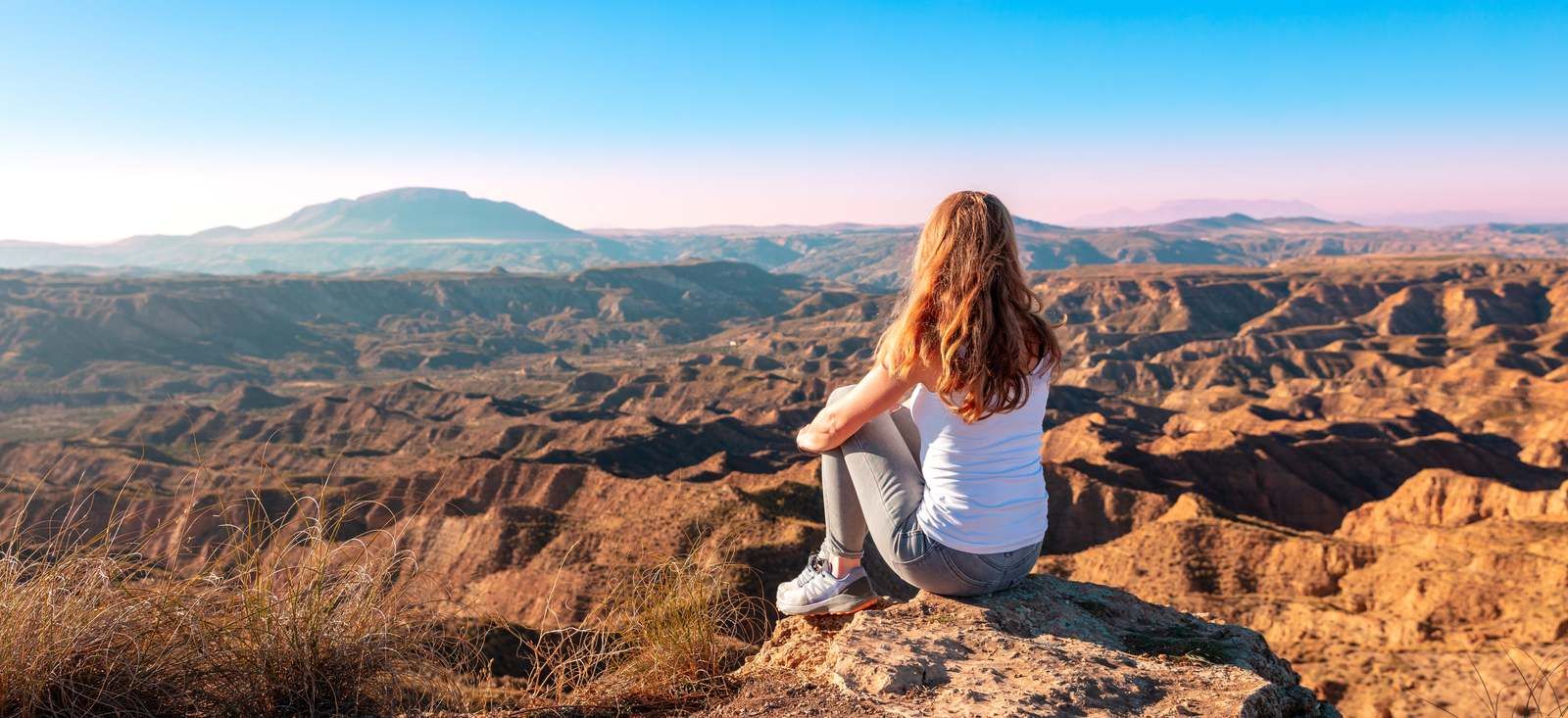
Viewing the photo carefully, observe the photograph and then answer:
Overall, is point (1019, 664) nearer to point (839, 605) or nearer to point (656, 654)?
point (839, 605)

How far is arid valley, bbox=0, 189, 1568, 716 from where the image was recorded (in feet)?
79.8

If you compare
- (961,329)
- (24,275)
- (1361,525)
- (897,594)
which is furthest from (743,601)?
(24,275)

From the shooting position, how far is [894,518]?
437cm

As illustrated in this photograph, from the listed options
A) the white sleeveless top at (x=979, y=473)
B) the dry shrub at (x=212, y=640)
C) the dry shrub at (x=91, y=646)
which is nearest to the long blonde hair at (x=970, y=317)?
the white sleeveless top at (x=979, y=473)

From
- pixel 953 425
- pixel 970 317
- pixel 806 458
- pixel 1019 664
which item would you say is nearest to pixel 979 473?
pixel 953 425

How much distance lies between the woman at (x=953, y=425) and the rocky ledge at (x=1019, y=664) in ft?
0.92

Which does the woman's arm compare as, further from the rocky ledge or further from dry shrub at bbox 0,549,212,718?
dry shrub at bbox 0,549,212,718

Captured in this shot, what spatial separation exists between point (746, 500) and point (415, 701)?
29.7 metres

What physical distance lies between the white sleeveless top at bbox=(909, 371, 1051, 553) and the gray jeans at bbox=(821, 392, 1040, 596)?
8 cm

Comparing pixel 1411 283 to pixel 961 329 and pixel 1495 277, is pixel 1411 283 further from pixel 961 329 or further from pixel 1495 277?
pixel 961 329

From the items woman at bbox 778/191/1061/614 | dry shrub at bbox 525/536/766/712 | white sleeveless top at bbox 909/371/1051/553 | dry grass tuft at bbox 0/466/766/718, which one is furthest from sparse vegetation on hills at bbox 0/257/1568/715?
white sleeveless top at bbox 909/371/1051/553

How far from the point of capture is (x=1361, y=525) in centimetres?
4162

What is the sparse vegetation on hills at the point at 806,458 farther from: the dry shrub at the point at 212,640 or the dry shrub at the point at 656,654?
the dry shrub at the point at 212,640

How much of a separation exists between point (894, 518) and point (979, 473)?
1.70ft
